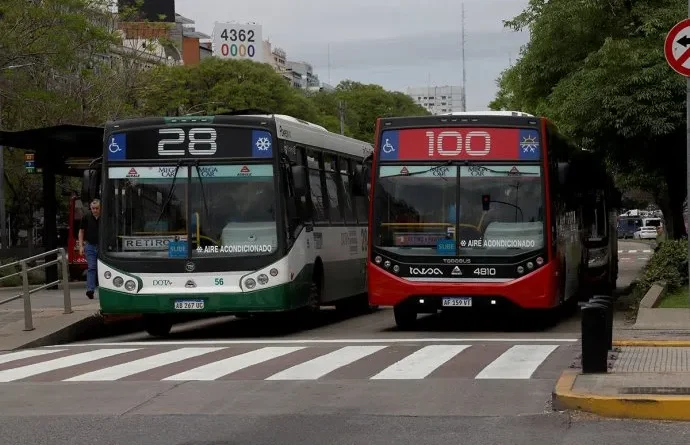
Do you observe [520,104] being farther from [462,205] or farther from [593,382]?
[593,382]

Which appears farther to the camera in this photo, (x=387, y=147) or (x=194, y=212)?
(x=387, y=147)

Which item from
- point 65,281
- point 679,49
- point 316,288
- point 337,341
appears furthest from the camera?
point 316,288

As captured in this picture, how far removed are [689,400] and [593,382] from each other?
1.32m

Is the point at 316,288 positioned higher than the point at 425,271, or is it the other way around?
the point at 425,271

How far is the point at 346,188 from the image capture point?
74.5 ft

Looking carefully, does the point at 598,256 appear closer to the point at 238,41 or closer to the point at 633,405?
the point at 633,405

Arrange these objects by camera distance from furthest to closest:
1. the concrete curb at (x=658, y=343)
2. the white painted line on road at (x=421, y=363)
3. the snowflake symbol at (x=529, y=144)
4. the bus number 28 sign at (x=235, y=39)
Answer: the bus number 28 sign at (x=235, y=39) < the snowflake symbol at (x=529, y=144) < the concrete curb at (x=658, y=343) < the white painted line on road at (x=421, y=363)

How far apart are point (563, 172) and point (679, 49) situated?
347 cm

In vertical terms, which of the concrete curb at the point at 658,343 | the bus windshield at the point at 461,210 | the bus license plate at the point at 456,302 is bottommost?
the concrete curb at the point at 658,343

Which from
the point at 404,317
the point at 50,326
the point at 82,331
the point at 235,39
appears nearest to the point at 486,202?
the point at 404,317

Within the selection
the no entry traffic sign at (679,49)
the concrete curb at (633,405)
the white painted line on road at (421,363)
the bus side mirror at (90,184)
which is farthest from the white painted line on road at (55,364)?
the no entry traffic sign at (679,49)

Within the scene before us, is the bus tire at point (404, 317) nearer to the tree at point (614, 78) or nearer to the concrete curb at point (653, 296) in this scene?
the concrete curb at point (653, 296)

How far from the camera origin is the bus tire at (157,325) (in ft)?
62.1

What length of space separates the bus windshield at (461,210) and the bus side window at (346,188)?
12.0ft
